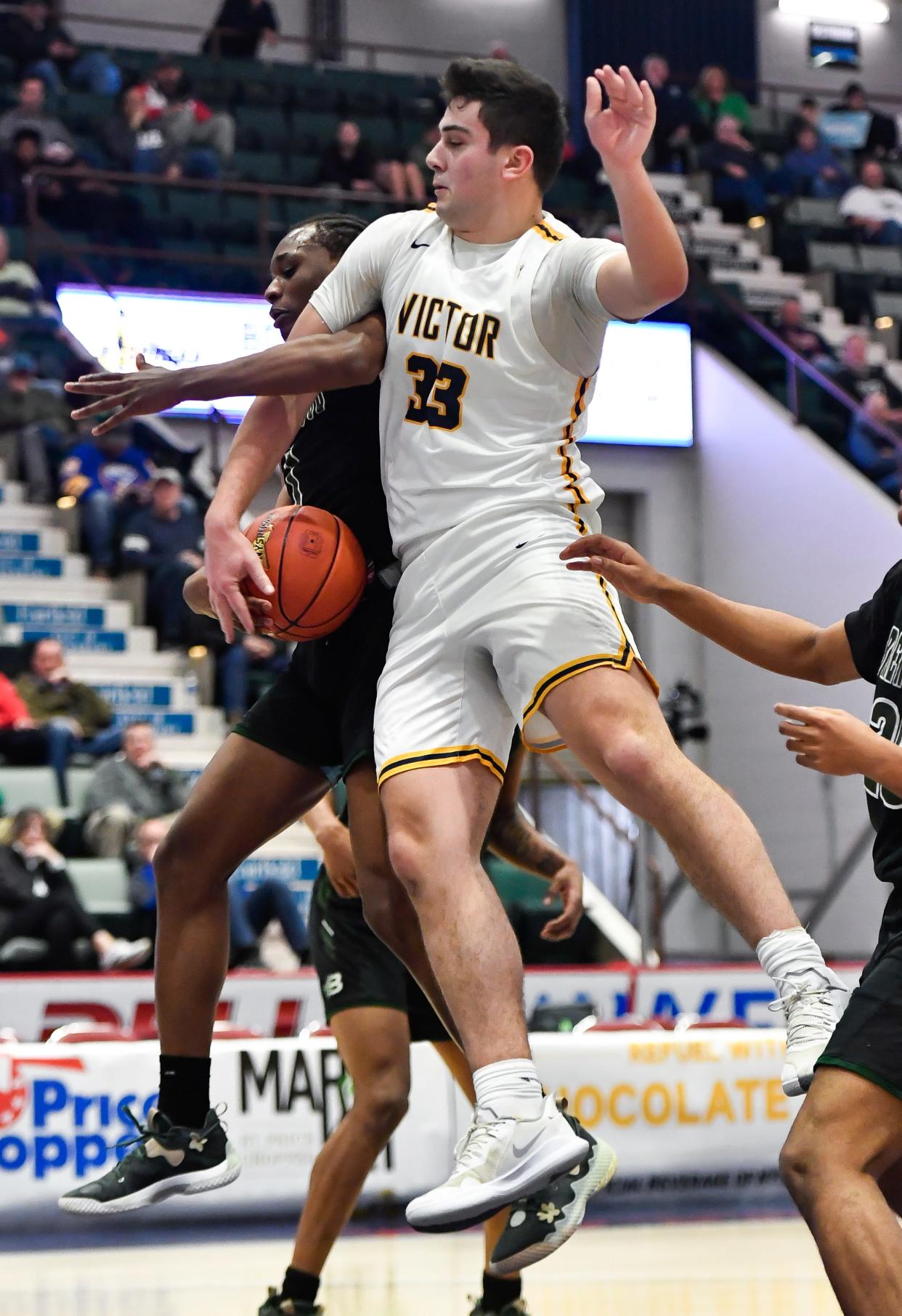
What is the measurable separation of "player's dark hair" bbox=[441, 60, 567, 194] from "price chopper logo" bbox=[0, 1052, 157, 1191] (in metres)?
5.20

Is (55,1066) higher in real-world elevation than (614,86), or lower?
Answer: lower

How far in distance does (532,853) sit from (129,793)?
6.22 m

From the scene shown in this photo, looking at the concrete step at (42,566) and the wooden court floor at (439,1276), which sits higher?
the concrete step at (42,566)

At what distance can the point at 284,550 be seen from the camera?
4.24m

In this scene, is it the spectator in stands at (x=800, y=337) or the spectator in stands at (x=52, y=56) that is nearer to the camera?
the spectator in stands at (x=52, y=56)

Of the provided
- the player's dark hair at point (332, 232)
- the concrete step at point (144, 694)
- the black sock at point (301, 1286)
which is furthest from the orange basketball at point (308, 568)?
the concrete step at point (144, 694)

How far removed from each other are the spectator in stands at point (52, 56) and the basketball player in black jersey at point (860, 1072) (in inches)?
565

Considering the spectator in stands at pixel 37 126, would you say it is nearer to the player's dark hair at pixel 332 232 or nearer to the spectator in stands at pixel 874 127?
the spectator in stands at pixel 874 127

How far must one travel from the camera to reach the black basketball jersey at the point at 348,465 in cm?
457

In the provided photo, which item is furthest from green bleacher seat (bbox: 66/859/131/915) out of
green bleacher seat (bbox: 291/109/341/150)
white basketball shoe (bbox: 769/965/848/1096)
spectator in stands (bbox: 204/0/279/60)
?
spectator in stands (bbox: 204/0/279/60)

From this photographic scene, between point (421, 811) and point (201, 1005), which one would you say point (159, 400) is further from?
point (201, 1005)

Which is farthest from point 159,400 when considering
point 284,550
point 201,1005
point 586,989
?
point 586,989

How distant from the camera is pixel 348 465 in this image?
462cm

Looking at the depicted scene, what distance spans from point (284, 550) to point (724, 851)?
1.27 metres
